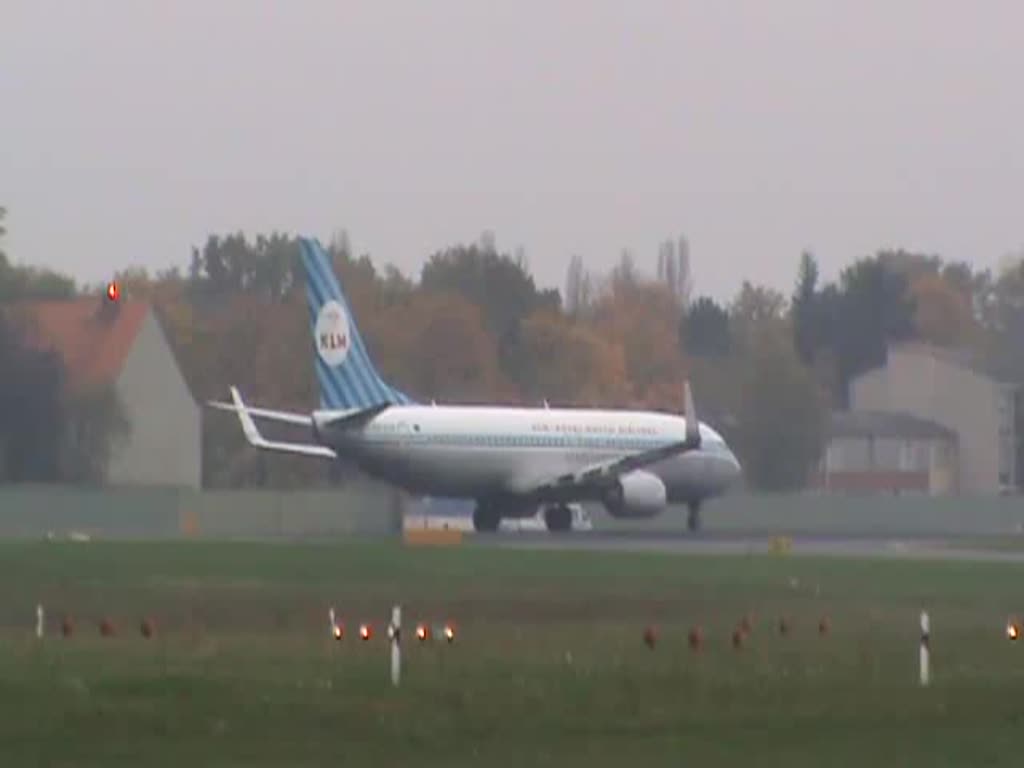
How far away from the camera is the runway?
214 ft

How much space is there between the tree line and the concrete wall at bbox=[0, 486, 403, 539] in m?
9.20

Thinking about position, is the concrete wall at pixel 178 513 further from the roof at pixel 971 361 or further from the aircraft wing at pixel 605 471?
the roof at pixel 971 361

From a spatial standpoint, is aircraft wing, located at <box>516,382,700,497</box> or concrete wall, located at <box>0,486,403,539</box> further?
aircraft wing, located at <box>516,382,700,497</box>

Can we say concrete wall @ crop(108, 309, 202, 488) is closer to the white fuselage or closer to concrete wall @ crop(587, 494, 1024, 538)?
concrete wall @ crop(587, 494, 1024, 538)

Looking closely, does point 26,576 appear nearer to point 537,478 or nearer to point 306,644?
point 306,644

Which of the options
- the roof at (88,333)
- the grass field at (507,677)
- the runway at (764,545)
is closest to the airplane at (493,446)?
the runway at (764,545)

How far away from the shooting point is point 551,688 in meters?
26.4

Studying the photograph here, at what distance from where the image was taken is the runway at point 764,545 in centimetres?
6512

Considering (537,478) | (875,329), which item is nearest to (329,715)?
(537,478)

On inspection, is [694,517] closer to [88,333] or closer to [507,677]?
[88,333]

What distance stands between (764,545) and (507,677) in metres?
46.6

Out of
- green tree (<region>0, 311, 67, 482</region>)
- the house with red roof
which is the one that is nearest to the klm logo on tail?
green tree (<region>0, 311, 67, 482</region>)

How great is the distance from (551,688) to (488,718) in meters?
2.52

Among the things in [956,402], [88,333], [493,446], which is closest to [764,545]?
[493,446]
